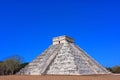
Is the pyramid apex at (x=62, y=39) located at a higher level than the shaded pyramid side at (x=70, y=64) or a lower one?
higher

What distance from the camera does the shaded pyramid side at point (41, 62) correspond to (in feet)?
103

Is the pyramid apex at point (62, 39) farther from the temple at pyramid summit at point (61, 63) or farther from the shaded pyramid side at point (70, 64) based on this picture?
the shaded pyramid side at point (70, 64)

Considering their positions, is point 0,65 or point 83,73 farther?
point 0,65

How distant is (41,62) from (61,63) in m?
3.85

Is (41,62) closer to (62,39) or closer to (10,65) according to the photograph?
(62,39)

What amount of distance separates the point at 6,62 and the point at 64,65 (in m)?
21.3

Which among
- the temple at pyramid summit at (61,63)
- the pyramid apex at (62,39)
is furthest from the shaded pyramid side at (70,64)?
the pyramid apex at (62,39)

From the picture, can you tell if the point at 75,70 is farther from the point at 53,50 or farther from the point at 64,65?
the point at 53,50

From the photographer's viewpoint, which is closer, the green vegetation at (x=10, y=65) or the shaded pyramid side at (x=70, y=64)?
the shaded pyramid side at (x=70, y=64)

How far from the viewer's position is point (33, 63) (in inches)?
1372

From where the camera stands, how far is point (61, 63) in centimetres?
3164

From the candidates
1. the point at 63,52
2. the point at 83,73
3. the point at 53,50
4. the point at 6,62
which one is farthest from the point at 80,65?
the point at 6,62

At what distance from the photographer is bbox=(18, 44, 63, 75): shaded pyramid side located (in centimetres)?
3140

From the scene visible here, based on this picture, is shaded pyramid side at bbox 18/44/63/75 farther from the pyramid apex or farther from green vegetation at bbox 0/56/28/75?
green vegetation at bbox 0/56/28/75
